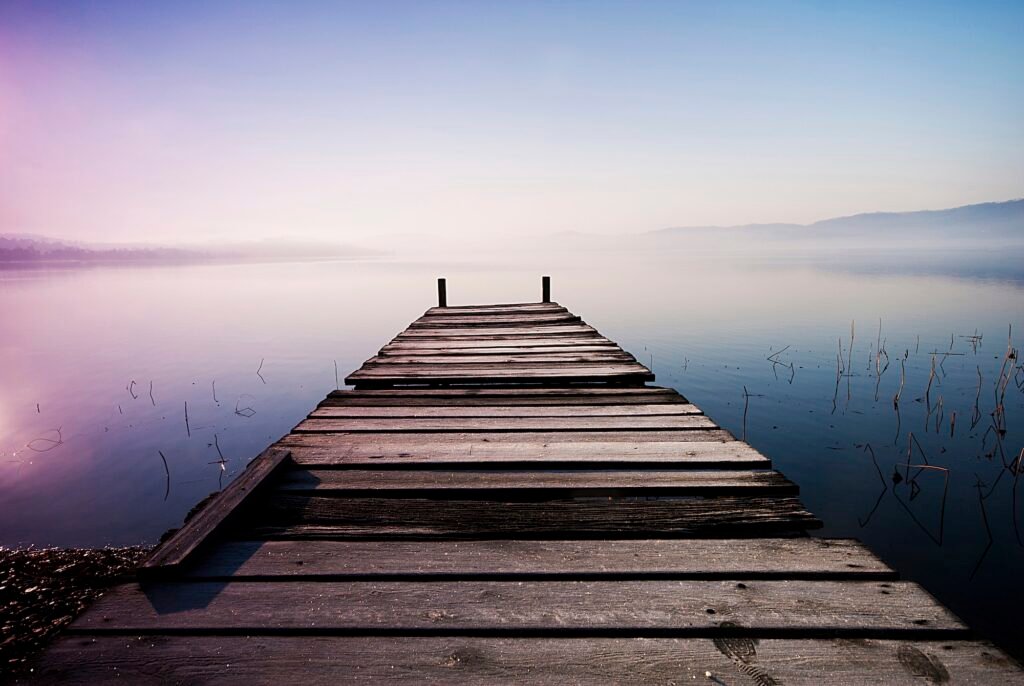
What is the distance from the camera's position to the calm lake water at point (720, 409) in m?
6.64

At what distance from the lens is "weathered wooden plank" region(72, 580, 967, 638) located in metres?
1.86

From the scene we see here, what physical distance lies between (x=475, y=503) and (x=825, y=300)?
32447mm

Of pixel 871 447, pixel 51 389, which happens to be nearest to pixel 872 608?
pixel 871 447

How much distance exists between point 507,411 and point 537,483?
152cm

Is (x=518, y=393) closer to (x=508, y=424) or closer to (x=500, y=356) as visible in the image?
(x=508, y=424)

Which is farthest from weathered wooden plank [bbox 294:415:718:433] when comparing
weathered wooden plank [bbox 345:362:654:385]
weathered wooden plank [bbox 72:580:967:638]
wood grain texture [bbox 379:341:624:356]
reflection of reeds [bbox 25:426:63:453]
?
reflection of reeds [bbox 25:426:63:453]

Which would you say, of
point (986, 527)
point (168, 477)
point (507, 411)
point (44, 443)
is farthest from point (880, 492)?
point (44, 443)

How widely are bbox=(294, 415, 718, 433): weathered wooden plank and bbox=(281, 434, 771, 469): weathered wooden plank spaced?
9.7 inches

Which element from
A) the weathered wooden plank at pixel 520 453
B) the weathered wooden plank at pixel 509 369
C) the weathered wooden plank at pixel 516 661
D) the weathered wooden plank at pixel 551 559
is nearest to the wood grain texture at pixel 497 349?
the weathered wooden plank at pixel 509 369

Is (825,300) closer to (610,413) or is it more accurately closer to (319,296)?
(610,413)

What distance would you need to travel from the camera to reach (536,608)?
1.97 m

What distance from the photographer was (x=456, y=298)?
3881cm

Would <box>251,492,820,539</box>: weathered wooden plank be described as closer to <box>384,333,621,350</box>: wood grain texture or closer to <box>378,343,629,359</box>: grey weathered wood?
<box>378,343,629,359</box>: grey weathered wood

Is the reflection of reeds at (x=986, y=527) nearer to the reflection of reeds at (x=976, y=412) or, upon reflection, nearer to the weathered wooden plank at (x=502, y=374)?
the reflection of reeds at (x=976, y=412)
